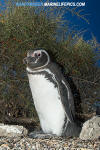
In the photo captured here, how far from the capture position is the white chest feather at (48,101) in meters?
2.98

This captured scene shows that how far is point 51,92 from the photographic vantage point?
2.98 metres

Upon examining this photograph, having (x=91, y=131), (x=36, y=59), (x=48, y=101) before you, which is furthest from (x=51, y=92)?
(x=91, y=131)

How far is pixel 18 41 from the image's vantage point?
3568mm

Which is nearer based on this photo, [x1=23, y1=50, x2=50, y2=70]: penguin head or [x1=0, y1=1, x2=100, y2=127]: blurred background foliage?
[x1=23, y1=50, x2=50, y2=70]: penguin head

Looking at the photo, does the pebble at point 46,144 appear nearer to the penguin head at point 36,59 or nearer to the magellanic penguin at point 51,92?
the magellanic penguin at point 51,92

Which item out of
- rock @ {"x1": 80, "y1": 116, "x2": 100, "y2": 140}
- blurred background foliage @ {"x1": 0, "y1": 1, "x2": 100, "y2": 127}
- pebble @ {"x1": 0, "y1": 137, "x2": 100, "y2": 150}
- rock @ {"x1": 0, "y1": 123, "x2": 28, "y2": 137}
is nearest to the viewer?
pebble @ {"x1": 0, "y1": 137, "x2": 100, "y2": 150}

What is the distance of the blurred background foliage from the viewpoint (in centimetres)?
360

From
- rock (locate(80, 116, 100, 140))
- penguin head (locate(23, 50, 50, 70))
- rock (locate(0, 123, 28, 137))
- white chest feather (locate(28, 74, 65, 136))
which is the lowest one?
rock (locate(0, 123, 28, 137))

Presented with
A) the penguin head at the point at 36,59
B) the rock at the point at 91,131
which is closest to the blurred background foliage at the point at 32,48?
the penguin head at the point at 36,59

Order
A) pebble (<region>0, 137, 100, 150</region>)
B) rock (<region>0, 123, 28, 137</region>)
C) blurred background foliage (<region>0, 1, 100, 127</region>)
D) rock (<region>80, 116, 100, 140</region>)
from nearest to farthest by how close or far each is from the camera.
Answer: pebble (<region>0, 137, 100, 150</region>) → rock (<region>80, 116, 100, 140</region>) → rock (<region>0, 123, 28, 137</region>) → blurred background foliage (<region>0, 1, 100, 127</region>)

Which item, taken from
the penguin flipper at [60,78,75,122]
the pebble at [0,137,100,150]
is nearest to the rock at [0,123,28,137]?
the pebble at [0,137,100,150]

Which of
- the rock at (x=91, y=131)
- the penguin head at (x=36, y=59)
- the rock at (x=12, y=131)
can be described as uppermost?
the penguin head at (x=36, y=59)

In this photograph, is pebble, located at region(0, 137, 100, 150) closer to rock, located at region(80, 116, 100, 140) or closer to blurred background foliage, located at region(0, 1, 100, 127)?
rock, located at region(80, 116, 100, 140)

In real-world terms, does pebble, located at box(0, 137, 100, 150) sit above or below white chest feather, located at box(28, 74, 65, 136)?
below
